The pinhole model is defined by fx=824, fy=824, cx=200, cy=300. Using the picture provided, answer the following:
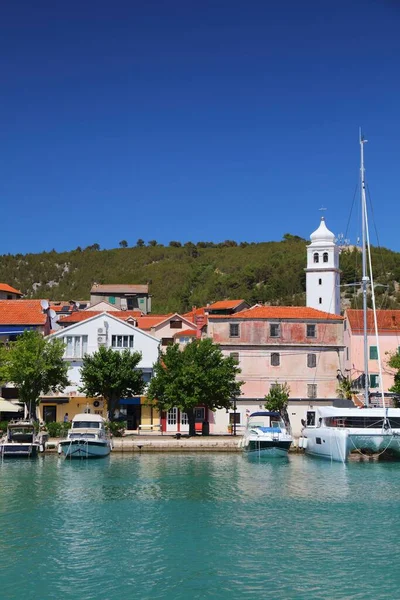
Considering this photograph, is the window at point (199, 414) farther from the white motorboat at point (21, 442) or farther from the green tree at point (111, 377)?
the white motorboat at point (21, 442)

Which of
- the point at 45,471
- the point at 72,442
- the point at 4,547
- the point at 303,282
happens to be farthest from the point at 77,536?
the point at 303,282

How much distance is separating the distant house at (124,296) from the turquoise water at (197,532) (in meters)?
70.4

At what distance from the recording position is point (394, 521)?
118 ft

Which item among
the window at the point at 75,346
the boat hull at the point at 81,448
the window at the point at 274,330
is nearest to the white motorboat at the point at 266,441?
the boat hull at the point at 81,448

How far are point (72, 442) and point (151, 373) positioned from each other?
20.2m

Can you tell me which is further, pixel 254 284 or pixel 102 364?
pixel 254 284

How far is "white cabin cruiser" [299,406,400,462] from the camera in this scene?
55.6 meters

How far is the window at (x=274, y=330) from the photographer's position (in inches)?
3004

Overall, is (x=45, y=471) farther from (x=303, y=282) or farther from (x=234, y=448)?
(x=303, y=282)

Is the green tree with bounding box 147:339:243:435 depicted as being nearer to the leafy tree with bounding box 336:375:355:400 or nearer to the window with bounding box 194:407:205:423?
the window with bounding box 194:407:205:423

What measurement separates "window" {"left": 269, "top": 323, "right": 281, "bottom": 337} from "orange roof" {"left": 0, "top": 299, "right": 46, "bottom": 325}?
23156 mm

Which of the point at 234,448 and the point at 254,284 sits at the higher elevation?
the point at 254,284

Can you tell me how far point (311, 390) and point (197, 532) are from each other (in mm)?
43423

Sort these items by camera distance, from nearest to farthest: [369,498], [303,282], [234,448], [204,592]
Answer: [204,592] < [369,498] < [234,448] < [303,282]
